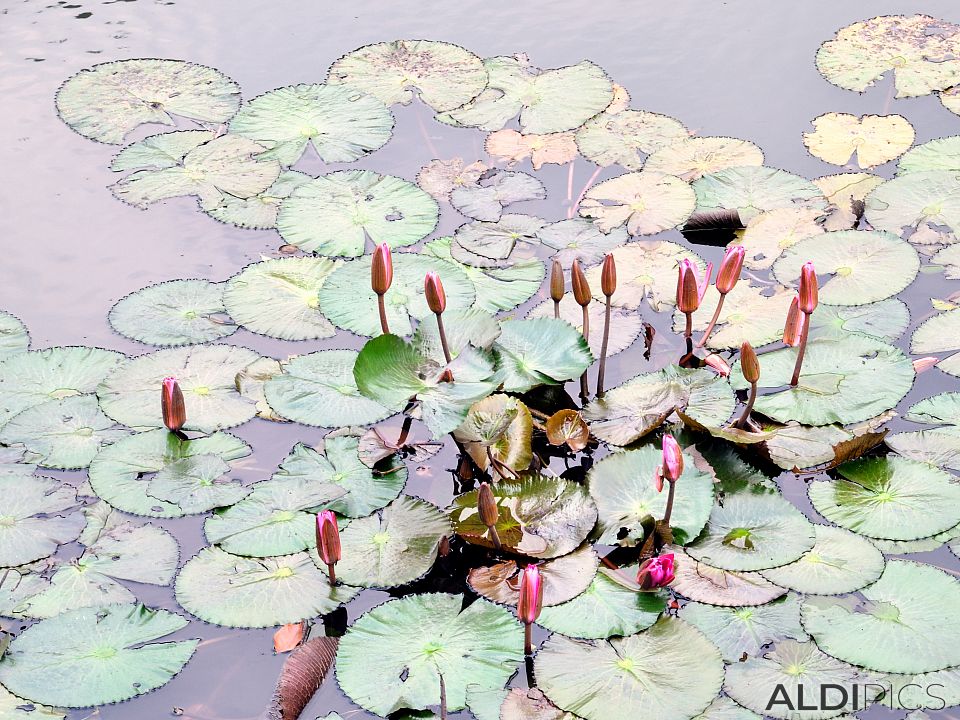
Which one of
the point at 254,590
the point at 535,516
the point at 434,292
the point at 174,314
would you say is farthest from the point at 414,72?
the point at 254,590

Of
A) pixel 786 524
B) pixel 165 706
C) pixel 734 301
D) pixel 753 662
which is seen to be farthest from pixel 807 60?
pixel 165 706

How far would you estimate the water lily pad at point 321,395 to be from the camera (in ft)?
10.4

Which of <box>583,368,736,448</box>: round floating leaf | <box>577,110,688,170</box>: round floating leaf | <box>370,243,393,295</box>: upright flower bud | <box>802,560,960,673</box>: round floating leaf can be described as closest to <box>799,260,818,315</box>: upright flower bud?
<box>583,368,736,448</box>: round floating leaf

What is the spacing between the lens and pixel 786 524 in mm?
2871

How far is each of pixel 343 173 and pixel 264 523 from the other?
5.42ft

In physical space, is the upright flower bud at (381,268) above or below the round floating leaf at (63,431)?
above

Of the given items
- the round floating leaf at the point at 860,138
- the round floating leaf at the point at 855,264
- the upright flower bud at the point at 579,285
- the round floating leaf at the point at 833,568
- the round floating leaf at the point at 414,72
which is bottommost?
the round floating leaf at the point at 833,568

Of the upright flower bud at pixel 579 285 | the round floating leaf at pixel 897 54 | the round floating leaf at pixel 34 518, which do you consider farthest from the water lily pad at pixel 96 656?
the round floating leaf at pixel 897 54

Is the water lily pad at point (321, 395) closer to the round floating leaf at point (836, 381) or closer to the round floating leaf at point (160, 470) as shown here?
the round floating leaf at point (160, 470)

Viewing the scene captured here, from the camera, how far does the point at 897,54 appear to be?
190 inches

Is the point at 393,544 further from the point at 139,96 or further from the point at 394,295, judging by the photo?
the point at 139,96

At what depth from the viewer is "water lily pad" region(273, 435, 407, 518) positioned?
3014 millimetres

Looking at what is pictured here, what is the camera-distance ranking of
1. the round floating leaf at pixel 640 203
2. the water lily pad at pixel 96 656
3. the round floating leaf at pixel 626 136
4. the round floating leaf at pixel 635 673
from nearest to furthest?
1. the round floating leaf at pixel 635 673
2. the water lily pad at pixel 96 656
3. the round floating leaf at pixel 640 203
4. the round floating leaf at pixel 626 136

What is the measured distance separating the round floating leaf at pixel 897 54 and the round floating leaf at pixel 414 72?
59.7 inches
